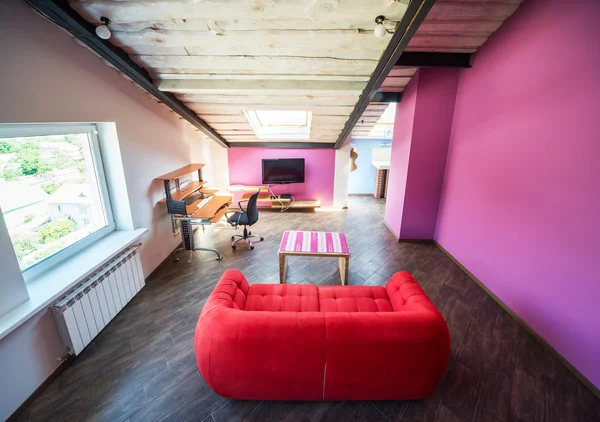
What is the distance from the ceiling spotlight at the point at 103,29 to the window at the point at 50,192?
888mm

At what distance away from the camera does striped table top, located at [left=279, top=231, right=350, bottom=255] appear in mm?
2988

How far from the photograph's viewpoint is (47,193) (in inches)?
90.3

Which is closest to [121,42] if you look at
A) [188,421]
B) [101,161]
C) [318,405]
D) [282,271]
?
[101,161]

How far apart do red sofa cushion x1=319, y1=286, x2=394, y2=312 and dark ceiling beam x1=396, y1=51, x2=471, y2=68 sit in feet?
8.88

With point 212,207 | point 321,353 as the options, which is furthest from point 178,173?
point 321,353

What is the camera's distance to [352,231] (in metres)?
5.06

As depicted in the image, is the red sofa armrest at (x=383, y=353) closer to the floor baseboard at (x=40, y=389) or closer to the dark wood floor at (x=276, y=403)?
the dark wood floor at (x=276, y=403)

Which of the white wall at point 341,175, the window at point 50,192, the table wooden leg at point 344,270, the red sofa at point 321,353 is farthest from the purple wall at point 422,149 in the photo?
the window at point 50,192

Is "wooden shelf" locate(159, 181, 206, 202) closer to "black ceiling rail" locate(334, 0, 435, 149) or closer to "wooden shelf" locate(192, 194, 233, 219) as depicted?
"wooden shelf" locate(192, 194, 233, 219)

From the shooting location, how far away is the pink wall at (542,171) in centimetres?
201

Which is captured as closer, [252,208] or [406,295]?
[406,295]

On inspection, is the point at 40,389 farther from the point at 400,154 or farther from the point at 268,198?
the point at 400,154

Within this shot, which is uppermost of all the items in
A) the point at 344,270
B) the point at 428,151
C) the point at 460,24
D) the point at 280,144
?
the point at 460,24

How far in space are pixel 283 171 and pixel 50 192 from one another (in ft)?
13.4
